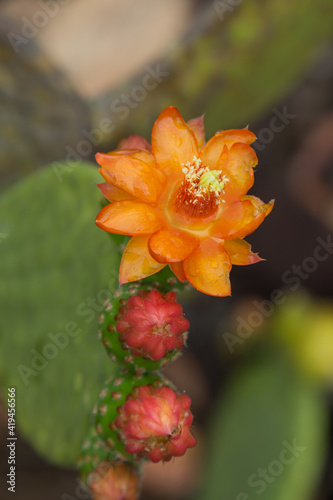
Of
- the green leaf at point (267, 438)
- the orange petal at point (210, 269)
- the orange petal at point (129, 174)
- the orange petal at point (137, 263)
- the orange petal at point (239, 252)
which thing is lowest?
the green leaf at point (267, 438)

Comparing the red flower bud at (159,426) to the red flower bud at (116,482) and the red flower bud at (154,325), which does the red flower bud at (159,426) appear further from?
the red flower bud at (116,482)

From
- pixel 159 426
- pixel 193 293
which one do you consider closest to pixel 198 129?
pixel 159 426

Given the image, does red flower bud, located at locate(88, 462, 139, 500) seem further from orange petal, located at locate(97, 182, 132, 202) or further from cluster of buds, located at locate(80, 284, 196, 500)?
orange petal, located at locate(97, 182, 132, 202)

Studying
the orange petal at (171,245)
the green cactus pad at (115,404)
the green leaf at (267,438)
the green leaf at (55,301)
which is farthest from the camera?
the green leaf at (267,438)

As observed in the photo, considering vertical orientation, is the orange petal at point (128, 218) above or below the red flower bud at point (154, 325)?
above

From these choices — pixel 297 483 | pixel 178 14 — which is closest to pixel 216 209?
pixel 297 483

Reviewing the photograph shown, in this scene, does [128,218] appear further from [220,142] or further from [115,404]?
[115,404]

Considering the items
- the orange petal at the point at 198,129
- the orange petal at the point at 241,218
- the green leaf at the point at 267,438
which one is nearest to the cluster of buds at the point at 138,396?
the orange petal at the point at 241,218

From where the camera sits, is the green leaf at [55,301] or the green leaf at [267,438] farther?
the green leaf at [267,438]
